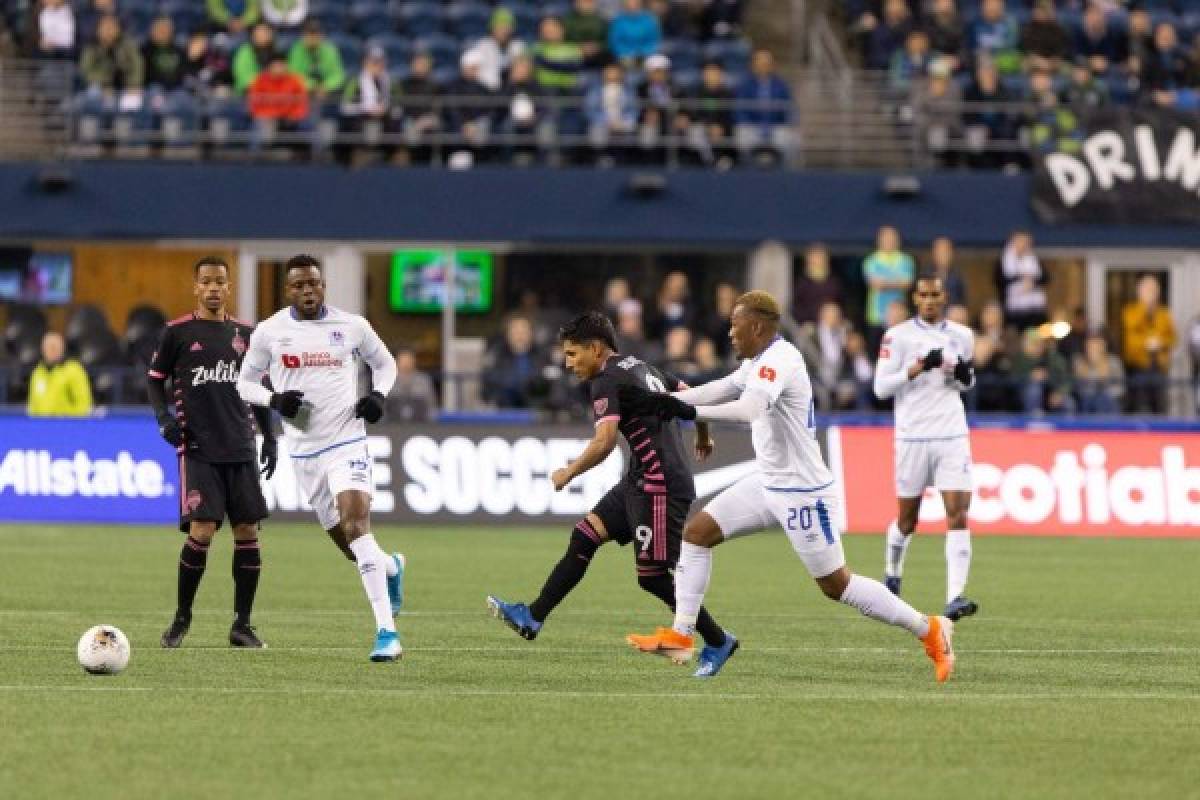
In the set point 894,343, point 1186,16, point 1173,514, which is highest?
point 1186,16

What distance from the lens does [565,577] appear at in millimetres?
13953

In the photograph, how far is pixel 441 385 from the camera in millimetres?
31484

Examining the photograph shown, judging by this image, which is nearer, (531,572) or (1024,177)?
(531,572)

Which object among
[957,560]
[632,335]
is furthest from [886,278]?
[957,560]

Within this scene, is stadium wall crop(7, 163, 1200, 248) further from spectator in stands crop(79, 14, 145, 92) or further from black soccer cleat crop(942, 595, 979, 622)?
black soccer cleat crop(942, 595, 979, 622)

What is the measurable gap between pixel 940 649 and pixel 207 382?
4.47 meters

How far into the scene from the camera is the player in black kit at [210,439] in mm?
14273

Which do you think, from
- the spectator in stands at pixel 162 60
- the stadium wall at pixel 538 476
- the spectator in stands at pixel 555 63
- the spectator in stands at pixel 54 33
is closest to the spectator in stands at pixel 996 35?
the spectator in stands at pixel 555 63

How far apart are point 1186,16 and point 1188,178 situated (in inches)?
145

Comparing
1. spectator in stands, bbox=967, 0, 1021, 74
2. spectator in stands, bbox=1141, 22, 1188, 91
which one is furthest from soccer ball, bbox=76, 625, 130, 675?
spectator in stands, bbox=1141, 22, 1188, 91

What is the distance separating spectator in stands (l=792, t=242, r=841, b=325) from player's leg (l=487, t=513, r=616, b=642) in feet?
52.6

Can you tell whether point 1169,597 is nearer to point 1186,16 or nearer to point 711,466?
point 711,466

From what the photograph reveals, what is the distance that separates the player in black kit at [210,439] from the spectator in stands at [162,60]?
1717 centimetres

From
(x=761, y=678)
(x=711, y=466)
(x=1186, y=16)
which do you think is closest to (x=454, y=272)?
(x=711, y=466)
